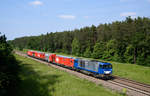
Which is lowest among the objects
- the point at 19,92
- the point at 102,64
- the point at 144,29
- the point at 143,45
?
the point at 19,92

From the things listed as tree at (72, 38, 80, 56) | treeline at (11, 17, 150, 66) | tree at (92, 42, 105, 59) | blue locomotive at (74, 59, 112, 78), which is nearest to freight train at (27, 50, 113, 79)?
blue locomotive at (74, 59, 112, 78)

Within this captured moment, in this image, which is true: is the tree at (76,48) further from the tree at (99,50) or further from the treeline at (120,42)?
the tree at (99,50)

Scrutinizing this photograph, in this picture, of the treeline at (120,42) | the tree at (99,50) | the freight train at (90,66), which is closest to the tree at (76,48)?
the treeline at (120,42)

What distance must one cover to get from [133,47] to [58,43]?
2433 inches

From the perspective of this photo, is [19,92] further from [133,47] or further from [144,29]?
[144,29]

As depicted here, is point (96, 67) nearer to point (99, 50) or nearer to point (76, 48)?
point (99, 50)

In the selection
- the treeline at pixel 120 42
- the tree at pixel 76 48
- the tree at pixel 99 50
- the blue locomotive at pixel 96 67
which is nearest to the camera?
the blue locomotive at pixel 96 67

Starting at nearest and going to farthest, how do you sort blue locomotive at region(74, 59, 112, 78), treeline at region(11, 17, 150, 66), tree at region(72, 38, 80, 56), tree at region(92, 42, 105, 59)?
1. blue locomotive at region(74, 59, 112, 78)
2. treeline at region(11, 17, 150, 66)
3. tree at region(92, 42, 105, 59)
4. tree at region(72, 38, 80, 56)

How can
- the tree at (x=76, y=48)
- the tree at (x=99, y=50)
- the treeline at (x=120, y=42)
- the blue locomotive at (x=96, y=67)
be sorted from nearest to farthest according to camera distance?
the blue locomotive at (x=96, y=67) → the treeline at (x=120, y=42) → the tree at (x=99, y=50) → the tree at (x=76, y=48)

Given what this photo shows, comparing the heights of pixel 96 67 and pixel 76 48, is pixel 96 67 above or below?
below

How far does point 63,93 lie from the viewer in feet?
45.7

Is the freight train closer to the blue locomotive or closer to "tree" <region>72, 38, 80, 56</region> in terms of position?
the blue locomotive

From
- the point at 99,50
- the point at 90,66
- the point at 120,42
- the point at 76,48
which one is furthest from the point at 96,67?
the point at 76,48

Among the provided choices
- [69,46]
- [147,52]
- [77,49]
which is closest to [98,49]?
[77,49]
